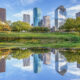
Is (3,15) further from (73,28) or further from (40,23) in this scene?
(40,23)

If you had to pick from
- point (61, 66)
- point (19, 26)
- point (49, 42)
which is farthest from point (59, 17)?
point (61, 66)

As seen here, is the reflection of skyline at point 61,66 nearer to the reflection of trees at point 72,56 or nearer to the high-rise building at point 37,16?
the reflection of trees at point 72,56

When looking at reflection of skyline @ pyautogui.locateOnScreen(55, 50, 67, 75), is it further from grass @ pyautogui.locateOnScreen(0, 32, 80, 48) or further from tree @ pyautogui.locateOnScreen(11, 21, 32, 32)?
tree @ pyautogui.locateOnScreen(11, 21, 32, 32)

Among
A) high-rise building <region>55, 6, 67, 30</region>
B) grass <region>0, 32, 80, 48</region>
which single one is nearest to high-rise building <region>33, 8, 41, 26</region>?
high-rise building <region>55, 6, 67, 30</region>

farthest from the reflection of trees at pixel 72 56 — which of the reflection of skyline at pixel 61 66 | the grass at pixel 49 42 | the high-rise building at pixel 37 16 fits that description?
the high-rise building at pixel 37 16

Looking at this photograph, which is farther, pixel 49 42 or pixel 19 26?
pixel 19 26

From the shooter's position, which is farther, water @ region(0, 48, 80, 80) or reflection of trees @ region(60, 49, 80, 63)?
reflection of trees @ region(60, 49, 80, 63)

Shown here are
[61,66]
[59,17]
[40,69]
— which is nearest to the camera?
[40,69]

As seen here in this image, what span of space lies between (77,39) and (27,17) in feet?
167

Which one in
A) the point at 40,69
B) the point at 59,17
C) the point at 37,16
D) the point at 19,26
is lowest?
the point at 40,69

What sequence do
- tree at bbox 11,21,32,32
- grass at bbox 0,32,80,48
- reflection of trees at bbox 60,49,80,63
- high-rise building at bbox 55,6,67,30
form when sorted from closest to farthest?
reflection of trees at bbox 60,49,80,63 < grass at bbox 0,32,80,48 < tree at bbox 11,21,32,32 < high-rise building at bbox 55,6,67,30

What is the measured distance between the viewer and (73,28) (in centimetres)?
2778

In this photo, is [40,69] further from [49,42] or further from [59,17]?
[59,17]

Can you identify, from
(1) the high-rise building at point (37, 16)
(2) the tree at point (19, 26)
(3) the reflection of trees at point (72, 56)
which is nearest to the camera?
(3) the reflection of trees at point (72, 56)
